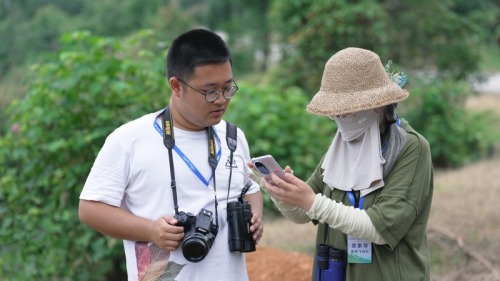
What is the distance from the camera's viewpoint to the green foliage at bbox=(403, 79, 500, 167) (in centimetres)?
1066

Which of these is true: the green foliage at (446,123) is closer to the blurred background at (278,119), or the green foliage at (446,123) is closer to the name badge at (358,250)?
the blurred background at (278,119)

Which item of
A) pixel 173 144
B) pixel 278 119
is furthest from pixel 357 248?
pixel 278 119

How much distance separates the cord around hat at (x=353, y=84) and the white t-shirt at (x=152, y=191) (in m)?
0.60

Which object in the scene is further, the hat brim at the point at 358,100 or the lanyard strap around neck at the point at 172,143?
the lanyard strap around neck at the point at 172,143

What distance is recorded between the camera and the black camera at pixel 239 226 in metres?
2.55

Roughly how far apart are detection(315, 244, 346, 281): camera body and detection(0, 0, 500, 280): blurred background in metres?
0.72

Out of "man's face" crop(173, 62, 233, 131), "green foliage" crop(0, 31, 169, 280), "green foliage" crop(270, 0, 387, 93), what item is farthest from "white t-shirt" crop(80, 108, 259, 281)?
"green foliage" crop(270, 0, 387, 93)

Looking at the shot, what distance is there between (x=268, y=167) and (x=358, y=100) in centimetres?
45

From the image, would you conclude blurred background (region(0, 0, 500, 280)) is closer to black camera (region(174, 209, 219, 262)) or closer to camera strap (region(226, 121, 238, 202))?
camera strap (region(226, 121, 238, 202))

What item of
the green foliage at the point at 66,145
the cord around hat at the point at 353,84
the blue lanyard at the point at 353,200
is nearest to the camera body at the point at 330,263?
the blue lanyard at the point at 353,200

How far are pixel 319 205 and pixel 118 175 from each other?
83 cm

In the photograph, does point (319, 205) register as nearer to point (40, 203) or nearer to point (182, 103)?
point (182, 103)

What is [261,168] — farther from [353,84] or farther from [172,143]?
[353,84]

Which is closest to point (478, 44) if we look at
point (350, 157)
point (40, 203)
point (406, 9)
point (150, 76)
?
point (406, 9)
